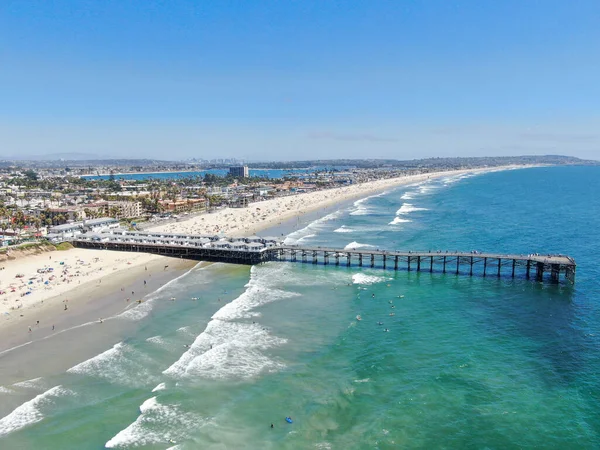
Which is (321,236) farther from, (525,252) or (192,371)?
(192,371)

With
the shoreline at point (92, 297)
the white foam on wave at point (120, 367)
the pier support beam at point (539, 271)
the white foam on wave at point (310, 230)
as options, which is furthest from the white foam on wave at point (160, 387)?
the white foam on wave at point (310, 230)

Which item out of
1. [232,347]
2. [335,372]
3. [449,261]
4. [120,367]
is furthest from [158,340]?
[449,261]

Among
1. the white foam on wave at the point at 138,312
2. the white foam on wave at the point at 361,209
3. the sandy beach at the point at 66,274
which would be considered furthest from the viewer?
the white foam on wave at the point at 361,209

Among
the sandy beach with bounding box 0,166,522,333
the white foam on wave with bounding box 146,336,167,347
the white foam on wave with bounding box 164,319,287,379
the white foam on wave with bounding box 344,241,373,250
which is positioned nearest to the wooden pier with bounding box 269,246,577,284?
the white foam on wave with bounding box 344,241,373,250

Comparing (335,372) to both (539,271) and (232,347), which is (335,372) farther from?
(539,271)

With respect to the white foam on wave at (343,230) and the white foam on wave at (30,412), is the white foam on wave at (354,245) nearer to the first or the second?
the white foam on wave at (343,230)

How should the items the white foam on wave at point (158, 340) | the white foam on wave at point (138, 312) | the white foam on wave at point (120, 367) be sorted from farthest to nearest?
the white foam on wave at point (138, 312), the white foam on wave at point (158, 340), the white foam on wave at point (120, 367)

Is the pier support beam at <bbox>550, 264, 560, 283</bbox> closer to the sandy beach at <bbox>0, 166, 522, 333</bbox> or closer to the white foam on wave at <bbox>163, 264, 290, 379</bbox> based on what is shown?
the white foam on wave at <bbox>163, 264, 290, 379</bbox>
